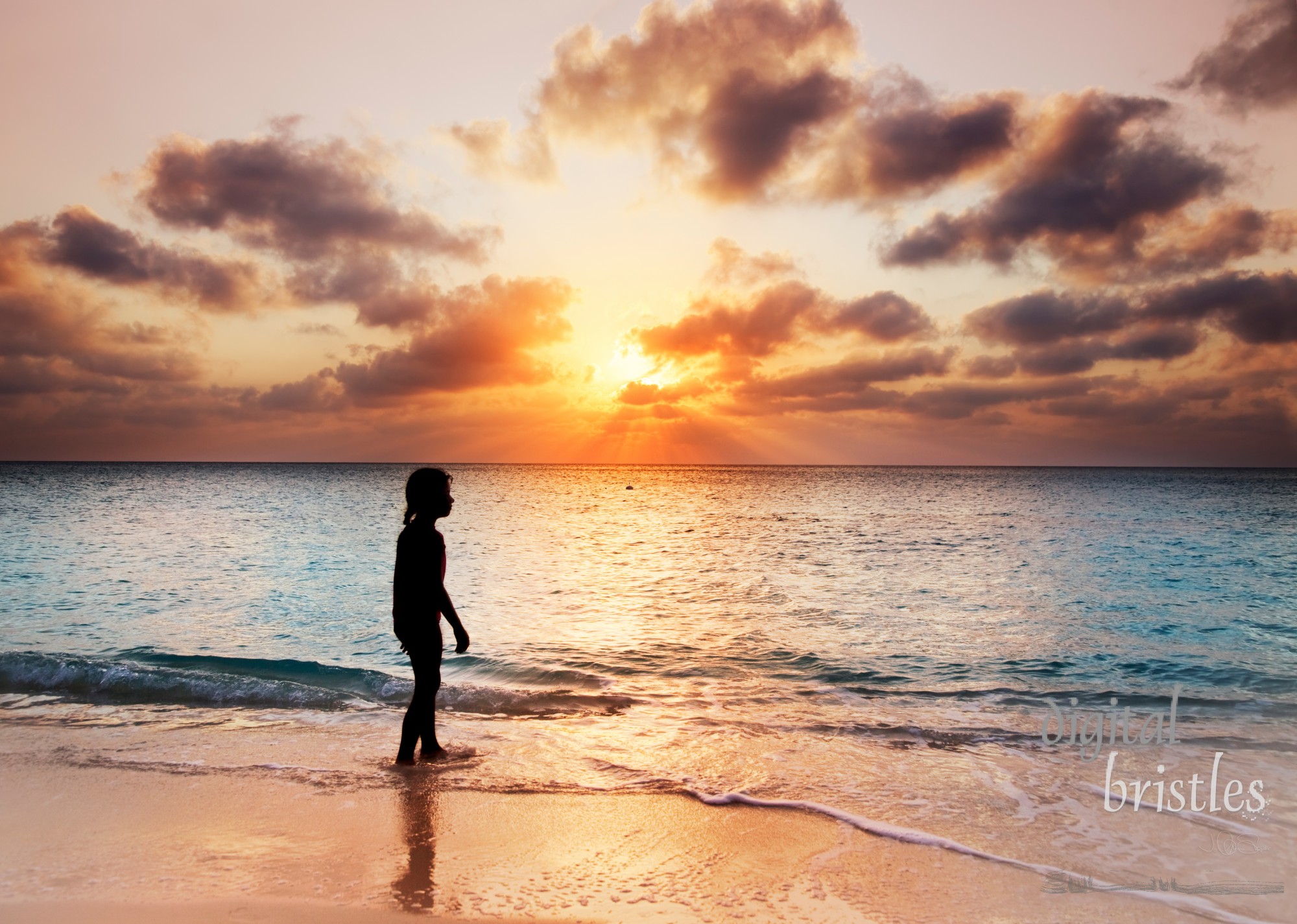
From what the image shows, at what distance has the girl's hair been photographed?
6.56 metres

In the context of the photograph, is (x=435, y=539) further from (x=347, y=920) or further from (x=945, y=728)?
(x=945, y=728)

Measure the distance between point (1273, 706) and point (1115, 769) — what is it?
5.25 m

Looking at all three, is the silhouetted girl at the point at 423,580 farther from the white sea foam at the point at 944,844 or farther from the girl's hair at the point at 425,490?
the white sea foam at the point at 944,844

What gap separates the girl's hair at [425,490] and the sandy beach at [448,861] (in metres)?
2.44

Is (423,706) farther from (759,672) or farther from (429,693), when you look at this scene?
(759,672)

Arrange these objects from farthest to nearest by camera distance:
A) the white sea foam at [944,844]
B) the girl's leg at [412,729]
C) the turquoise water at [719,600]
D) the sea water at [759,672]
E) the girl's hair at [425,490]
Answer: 1. the turquoise water at [719,600]
2. the girl's leg at [412,729]
3. the girl's hair at [425,490]
4. the sea water at [759,672]
5. the white sea foam at [944,844]

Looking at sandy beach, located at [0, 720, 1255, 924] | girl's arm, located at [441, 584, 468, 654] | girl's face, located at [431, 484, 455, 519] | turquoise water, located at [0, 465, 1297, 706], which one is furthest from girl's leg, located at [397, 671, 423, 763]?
turquoise water, located at [0, 465, 1297, 706]

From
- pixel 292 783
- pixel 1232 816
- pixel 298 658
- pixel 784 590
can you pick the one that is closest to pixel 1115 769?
pixel 1232 816

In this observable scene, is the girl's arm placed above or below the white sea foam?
above

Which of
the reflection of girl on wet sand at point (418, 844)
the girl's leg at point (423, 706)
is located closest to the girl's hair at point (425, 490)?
the girl's leg at point (423, 706)

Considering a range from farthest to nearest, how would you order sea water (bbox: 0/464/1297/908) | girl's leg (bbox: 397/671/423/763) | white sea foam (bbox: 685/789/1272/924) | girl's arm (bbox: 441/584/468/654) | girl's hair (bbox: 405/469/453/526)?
girl's leg (bbox: 397/671/423/763) → girl's arm (bbox: 441/584/468/654) → girl's hair (bbox: 405/469/453/526) → sea water (bbox: 0/464/1297/908) → white sea foam (bbox: 685/789/1272/924)

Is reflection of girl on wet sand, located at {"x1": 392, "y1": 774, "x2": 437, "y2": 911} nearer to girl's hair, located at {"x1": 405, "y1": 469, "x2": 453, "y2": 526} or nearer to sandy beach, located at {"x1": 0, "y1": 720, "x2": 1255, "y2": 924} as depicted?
sandy beach, located at {"x1": 0, "y1": 720, "x2": 1255, "y2": 924}

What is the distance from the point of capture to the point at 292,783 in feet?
21.0

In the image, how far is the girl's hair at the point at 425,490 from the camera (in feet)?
21.5
